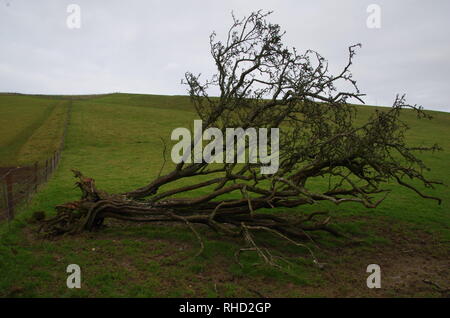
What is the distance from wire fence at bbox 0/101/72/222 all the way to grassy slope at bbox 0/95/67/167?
8.34 ft

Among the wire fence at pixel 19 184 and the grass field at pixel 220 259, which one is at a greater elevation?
the wire fence at pixel 19 184

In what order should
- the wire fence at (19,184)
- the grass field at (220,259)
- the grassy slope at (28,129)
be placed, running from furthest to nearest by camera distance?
1. the grassy slope at (28,129)
2. the wire fence at (19,184)
3. the grass field at (220,259)

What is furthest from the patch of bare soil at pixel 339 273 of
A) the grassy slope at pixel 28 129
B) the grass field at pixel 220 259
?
the grassy slope at pixel 28 129

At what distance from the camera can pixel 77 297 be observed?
23.5 feet

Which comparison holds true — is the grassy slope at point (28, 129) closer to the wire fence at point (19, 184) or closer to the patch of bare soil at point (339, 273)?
the wire fence at point (19, 184)

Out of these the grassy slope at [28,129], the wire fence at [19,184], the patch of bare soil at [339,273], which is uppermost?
the grassy slope at [28,129]

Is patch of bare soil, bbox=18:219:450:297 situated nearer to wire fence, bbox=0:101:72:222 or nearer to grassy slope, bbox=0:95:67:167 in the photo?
wire fence, bbox=0:101:72:222

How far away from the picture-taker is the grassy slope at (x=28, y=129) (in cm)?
3136

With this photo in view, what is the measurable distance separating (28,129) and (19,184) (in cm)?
2888

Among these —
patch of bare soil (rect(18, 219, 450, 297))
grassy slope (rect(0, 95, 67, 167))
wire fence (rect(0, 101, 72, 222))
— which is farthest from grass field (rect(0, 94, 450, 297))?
grassy slope (rect(0, 95, 67, 167))

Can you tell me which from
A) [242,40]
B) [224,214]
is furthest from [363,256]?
[242,40]

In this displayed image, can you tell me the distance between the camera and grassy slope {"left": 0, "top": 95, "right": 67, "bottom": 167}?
1235 inches

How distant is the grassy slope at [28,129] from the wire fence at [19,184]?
8.34 ft
